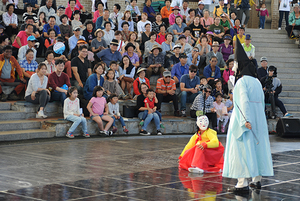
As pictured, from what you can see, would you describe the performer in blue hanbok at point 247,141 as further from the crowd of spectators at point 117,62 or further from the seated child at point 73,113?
the seated child at point 73,113

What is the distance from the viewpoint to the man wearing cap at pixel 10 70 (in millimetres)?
11812

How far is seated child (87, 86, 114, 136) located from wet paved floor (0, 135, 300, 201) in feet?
3.48

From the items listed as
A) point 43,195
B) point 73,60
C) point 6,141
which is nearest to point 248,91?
point 43,195

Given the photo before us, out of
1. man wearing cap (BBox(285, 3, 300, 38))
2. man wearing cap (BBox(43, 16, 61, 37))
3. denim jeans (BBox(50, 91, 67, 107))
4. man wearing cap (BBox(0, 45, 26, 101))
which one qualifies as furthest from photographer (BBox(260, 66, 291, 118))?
man wearing cap (BBox(0, 45, 26, 101))

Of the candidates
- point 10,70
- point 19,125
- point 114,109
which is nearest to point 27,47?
point 10,70

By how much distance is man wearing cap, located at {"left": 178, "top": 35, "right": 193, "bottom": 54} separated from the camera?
15046 mm

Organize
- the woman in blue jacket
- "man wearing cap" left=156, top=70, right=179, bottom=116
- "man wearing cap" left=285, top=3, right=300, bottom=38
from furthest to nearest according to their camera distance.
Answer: "man wearing cap" left=285, top=3, right=300, bottom=38, "man wearing cap" left=156, top=70, right=179, bottom=116, the woman in blue jacket

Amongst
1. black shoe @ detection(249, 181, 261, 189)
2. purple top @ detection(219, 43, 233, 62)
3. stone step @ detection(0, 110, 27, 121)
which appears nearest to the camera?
black shoe @ detection(249, 181, 261, 189)

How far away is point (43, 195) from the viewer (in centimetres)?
547

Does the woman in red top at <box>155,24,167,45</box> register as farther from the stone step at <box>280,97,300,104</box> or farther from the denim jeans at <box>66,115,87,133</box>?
the denim jeans at <box>66,115,87,133</box>

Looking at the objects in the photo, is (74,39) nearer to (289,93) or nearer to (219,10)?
(219,10)

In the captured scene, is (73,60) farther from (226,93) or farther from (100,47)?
(226,93)

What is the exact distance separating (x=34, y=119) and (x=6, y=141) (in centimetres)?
135

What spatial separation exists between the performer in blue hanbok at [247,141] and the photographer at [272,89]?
8009mm
